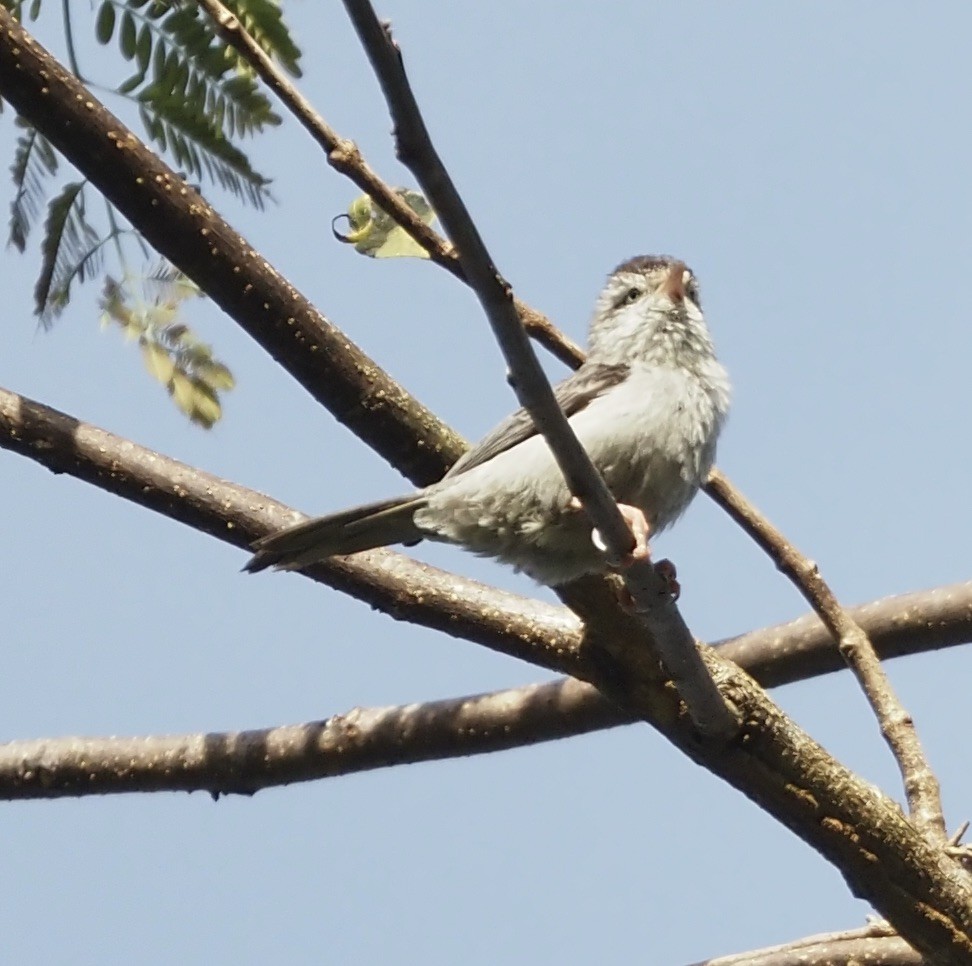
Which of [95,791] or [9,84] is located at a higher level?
[9,84]

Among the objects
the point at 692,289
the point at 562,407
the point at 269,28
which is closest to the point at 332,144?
the point at 269,28

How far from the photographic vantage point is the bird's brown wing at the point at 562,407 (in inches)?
182

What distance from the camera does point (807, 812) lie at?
162 inches

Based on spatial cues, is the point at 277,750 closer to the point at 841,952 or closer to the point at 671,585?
the point at 671,585

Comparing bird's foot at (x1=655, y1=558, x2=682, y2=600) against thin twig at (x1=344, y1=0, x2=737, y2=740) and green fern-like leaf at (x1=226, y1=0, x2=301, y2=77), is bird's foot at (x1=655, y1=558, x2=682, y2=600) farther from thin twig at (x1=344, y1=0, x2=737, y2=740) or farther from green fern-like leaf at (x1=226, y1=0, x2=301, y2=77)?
green fern-like leaf at (x1=226, y1=0, x2=301, y2=77)

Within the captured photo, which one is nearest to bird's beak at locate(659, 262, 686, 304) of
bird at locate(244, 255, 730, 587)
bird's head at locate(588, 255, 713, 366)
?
bird's head at locate(588, 255, 713, 366)

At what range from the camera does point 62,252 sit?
14.3 ft

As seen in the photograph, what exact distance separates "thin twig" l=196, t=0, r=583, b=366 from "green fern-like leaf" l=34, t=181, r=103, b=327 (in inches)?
29.9

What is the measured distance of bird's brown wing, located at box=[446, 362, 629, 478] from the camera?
4629 mm

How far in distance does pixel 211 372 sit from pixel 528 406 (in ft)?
5.69

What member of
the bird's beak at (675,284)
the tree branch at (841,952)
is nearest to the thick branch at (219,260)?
the bird's beak at (675,284)

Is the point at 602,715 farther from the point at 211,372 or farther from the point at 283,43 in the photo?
the point at 283,43

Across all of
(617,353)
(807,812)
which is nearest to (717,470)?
(617,353)

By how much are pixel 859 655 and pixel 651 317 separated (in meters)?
1.52
